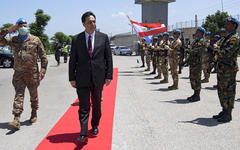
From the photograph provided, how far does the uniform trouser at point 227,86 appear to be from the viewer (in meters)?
5.21

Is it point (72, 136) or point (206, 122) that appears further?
point (206, 122)

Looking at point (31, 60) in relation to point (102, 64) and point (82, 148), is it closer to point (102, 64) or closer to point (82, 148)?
point (102, 64)

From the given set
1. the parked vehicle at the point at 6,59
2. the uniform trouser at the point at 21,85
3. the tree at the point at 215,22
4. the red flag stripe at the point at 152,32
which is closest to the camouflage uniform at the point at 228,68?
the uniform trouser at the point at 21,85

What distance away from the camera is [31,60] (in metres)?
5.08

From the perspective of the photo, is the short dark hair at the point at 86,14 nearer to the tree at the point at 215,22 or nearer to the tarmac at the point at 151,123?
the tarmac at the point at 151,123

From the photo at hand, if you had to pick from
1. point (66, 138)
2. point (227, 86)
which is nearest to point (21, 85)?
point (66, 138)

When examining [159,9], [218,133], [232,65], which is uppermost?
[159,9]

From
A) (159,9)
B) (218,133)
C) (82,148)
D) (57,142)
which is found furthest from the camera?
(159,9)

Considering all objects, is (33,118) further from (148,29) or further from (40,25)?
(40,25)

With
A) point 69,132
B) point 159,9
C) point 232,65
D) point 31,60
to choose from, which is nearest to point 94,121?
point 69,132

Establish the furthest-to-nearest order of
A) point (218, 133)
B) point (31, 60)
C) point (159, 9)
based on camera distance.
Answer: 1. point (159, 9)
2. point (31, 60)
3. point (218, 133)

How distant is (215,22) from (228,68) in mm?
35405

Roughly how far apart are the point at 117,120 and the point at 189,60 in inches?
113

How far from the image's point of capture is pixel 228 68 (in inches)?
205
